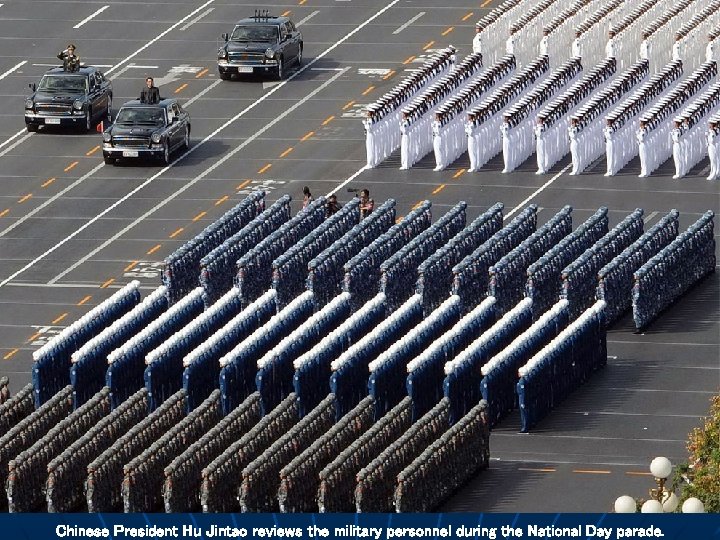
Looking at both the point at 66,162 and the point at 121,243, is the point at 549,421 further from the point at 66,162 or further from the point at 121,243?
the point at 66,162

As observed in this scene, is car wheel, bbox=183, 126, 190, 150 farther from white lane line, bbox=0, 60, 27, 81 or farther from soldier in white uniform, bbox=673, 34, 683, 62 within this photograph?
soldier in white uniform, bbox=673, 34, 683, 62

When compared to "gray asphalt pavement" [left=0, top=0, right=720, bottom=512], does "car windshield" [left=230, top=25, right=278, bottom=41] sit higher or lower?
higher

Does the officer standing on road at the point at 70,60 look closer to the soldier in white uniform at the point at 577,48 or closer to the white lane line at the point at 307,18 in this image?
the white lane line at the point at 307,18

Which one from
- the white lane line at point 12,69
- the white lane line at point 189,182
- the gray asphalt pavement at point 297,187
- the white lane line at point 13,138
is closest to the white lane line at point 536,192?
the gray asphalt pavement at point 297,187

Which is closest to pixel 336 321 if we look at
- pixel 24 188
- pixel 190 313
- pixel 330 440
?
pixel 190 313

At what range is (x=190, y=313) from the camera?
2635 inches

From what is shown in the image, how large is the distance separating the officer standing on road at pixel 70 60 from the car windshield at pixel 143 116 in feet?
17.0

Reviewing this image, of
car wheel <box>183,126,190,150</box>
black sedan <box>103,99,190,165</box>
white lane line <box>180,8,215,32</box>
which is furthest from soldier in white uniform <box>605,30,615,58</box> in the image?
white lane line <box>180,8,215,32</box>

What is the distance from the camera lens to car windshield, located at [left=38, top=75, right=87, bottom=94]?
8600cm

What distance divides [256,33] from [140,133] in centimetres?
897

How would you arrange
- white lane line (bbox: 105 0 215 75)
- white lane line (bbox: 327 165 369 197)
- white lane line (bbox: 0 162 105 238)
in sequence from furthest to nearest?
white lane line (bbox: 105 0 215 75)
white lane line (bbox: 327 165 369 197)
white lane line (bbox: 0 162 105 238)

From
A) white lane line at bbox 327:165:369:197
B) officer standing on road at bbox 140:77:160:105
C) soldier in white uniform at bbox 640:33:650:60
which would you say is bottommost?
white lane line at bbox 327:165:369:197

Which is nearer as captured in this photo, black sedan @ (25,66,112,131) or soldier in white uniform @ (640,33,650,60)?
black sedan @ (25,66,112,131)

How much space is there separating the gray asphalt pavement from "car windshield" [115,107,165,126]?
1.31 meters
